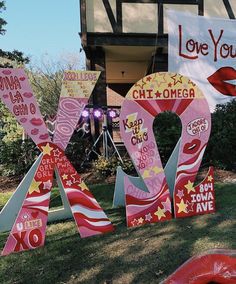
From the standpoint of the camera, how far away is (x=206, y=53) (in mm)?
9070

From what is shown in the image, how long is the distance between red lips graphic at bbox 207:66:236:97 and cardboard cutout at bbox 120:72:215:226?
4.34 m

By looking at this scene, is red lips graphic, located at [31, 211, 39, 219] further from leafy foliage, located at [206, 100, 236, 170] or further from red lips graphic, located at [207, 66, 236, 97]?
red lips graphic, located at [207, 66, 236, 97]

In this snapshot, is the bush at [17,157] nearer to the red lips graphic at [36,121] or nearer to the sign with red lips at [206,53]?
the sign with red lips at [206,53]

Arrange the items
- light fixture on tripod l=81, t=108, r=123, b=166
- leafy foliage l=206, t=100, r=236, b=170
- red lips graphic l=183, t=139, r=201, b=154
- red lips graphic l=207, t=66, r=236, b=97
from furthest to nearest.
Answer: red lips graphic l=207, t=66, r=236, b=97
light fixture on tripod l=81, t=108, r=123, b=166
leafy foliage l=206, t=100, r=236, b=170
red lips graphic l=183, t=139, r=201, b=154

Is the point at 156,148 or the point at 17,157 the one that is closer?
the point at 156,148

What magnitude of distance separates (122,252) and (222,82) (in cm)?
621

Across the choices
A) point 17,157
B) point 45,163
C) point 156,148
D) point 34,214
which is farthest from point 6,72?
point 17,157

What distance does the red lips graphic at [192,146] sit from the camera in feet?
16.2

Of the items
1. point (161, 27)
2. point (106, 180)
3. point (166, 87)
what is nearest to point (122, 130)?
point (166, 87)

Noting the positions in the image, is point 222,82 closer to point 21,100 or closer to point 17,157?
point 17,157

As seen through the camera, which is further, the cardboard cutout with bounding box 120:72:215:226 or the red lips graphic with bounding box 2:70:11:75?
the cardboard cutout with bounding box 120:72:215:226

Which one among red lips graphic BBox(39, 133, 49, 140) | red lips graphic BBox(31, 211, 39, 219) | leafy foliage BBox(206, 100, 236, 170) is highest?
red lips graphic BBox(39, 133, 49, 140)

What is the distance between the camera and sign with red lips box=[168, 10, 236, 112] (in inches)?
345

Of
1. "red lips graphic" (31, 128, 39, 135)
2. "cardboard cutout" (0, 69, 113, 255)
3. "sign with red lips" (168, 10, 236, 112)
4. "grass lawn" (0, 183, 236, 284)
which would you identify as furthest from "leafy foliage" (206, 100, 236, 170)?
"red lips graphic" (31, 128, 39, 135)
